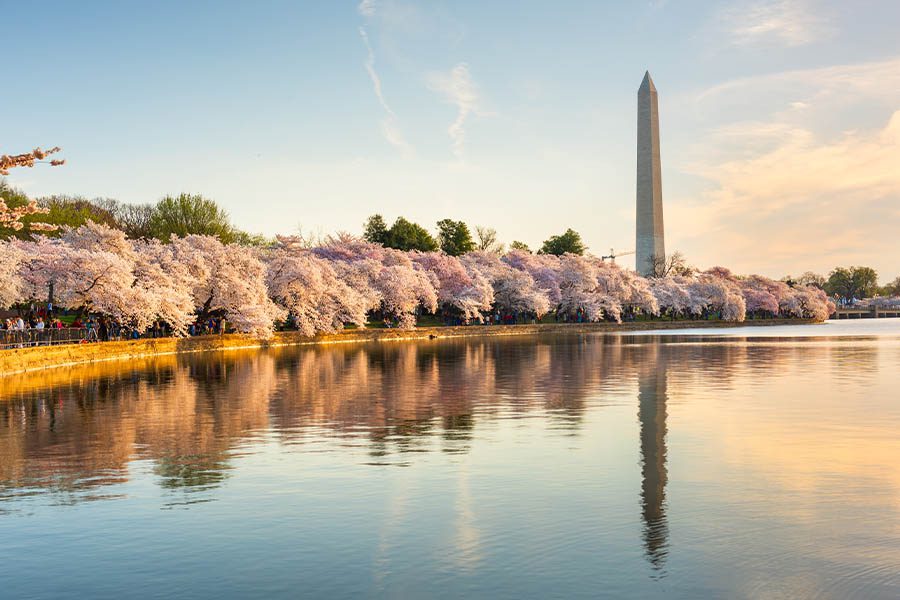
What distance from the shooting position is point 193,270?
220 feet

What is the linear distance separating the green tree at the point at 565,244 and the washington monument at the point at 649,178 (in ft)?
115

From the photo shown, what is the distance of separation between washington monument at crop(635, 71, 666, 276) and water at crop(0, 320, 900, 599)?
3574 inches

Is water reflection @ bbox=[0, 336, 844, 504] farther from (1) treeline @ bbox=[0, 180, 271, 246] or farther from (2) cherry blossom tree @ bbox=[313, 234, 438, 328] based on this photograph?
(1) treeline @ bbox=[0, 180, 271, 246]

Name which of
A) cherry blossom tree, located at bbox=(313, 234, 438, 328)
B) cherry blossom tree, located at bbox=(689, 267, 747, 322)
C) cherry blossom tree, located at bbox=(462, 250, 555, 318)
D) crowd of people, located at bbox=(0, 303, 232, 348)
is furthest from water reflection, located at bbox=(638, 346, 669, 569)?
cherry blossom tree, located at bbox=(689, 267, 747, 322)

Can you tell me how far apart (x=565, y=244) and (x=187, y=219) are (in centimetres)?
6966

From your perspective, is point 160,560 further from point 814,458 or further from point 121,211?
point 121,211

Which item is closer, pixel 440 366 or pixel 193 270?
pixel 440 366

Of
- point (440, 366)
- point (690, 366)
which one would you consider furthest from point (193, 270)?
point (690, 366)

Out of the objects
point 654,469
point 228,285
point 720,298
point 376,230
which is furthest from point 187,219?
point 654,469

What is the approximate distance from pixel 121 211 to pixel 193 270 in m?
83.8

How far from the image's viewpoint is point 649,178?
385ft

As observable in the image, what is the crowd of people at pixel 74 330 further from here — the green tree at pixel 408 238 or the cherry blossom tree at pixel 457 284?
the green tree at pixel 408 238

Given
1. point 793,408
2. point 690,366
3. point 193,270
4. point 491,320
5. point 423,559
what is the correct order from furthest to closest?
1. point 491,320
2. point 193,270
3. point 690,366
4. point 793,408
5. point 423,559

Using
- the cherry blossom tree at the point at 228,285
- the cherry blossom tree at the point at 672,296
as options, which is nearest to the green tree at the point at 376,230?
the cherry blossom tree at the point at 672,296
